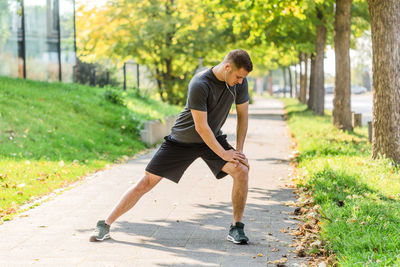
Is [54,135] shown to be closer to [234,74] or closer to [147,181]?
[147,181]

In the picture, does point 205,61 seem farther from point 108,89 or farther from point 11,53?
point 11,53

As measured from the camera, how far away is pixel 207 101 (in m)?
5.41

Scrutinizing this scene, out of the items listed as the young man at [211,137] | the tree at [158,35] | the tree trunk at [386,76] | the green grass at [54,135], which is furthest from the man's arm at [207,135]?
the tree at [158,35]

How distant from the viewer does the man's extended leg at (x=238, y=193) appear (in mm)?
5582

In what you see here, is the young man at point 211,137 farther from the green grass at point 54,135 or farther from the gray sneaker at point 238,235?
the green grass at point 54,135

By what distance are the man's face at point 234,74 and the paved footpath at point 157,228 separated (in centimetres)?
153

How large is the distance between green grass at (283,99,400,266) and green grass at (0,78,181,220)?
3764 mm

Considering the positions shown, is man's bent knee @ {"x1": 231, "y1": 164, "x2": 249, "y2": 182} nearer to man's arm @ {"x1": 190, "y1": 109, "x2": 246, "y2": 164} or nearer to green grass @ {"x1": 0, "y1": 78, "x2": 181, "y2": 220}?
man's arm @ {"x1": 190, "y1": 109, "x2": 246, "y2": 164}

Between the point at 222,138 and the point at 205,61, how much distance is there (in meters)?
25.9

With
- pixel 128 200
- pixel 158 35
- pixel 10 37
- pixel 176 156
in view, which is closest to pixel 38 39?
pixel 10 37

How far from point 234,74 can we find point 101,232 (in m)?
2.02

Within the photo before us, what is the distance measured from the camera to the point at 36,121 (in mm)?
13289

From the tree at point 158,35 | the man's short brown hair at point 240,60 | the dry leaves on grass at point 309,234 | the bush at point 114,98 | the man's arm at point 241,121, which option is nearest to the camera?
the man's short brown hair at point 240,60

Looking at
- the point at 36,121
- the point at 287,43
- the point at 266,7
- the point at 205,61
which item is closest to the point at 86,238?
the point at 36,121
